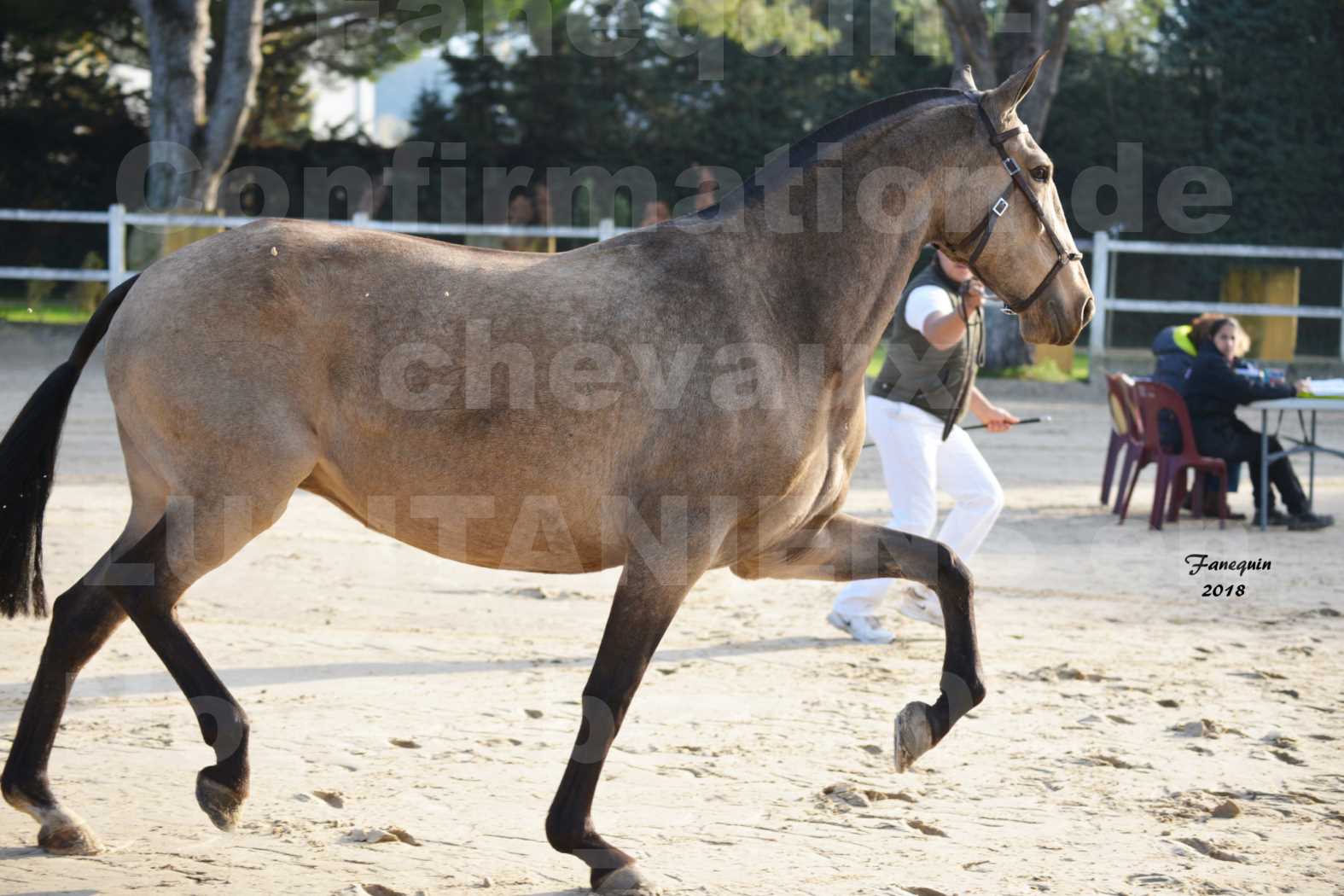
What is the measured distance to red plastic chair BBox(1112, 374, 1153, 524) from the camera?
32.9ft

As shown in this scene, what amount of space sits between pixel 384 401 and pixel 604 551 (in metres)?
0.69

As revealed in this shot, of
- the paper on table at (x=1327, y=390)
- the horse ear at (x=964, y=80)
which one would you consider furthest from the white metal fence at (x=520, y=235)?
the horse ear at (x=964, y=80)

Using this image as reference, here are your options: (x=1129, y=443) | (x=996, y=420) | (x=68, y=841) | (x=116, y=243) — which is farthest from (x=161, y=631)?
(x=116, y=243)

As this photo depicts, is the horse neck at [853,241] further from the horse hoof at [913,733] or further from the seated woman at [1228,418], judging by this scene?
the seated woman at [1228,418]

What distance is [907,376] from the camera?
6.70m

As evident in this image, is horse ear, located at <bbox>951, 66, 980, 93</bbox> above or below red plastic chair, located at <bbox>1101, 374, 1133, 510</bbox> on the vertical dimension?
above

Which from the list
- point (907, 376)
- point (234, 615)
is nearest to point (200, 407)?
point (234, 615)

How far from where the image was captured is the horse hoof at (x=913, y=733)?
4137 mm

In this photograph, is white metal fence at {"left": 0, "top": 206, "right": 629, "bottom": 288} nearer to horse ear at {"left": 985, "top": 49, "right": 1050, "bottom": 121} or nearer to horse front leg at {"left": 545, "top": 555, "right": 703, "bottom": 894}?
horse ear at {"left": 985, "top": 49, "right": 1050, "bottom": 121}

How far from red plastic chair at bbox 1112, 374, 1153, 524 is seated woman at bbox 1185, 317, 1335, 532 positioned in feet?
1.13

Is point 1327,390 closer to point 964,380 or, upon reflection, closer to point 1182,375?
point 1182,375

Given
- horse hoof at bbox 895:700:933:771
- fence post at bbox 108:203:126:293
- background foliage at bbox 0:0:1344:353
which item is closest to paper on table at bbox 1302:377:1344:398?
horse hoof at bbox 895:700:933:771

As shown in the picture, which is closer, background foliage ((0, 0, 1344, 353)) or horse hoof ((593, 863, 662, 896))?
horse hoof ((593, 863, 662, 896))

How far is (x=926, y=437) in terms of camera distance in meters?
6.68
